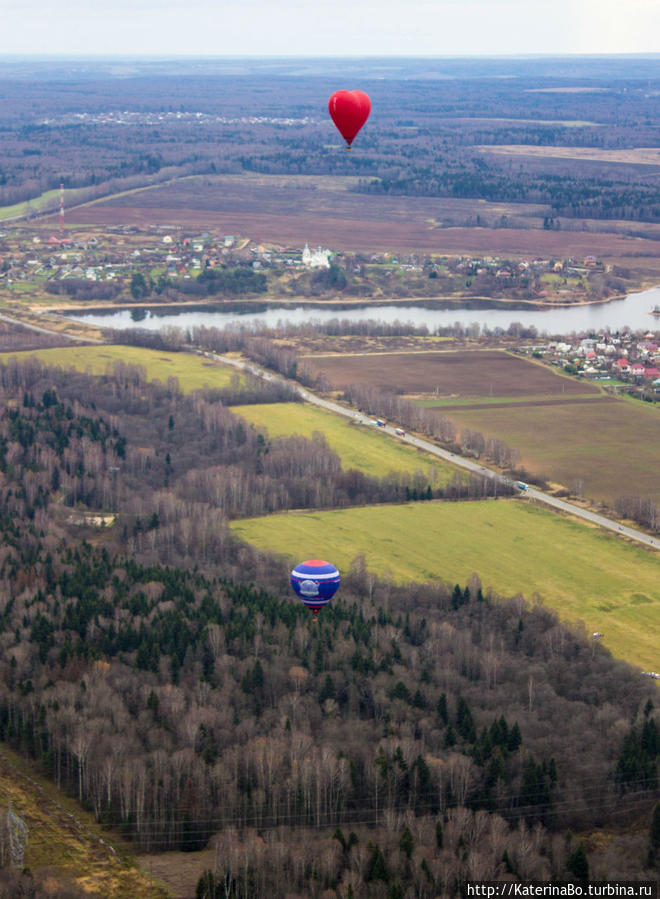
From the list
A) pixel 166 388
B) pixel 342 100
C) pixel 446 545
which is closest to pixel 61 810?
pixel 446 545

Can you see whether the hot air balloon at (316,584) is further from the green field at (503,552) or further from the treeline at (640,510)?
the treeline at (640,510)

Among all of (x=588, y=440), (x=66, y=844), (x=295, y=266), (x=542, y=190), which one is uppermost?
(x=542, y=190)

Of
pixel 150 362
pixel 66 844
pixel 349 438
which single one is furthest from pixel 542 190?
pixel 66 844

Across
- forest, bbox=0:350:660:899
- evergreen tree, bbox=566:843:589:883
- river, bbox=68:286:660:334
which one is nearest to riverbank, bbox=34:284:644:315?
river, bbox=68:286:660:334

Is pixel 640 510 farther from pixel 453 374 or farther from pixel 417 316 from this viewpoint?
pixel 417 316

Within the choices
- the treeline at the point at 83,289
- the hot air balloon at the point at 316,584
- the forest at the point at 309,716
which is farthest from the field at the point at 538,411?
the treeline at the point at 83,289

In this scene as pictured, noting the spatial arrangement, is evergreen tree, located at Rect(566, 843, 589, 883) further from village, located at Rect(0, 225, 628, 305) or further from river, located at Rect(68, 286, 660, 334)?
village, located at Rect(0, 225, 628, 305)
